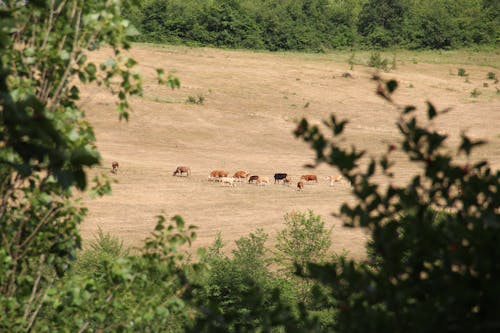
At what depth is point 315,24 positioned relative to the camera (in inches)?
3423

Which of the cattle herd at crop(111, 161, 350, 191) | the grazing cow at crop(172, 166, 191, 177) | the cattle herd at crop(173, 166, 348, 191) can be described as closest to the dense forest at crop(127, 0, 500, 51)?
the grazing cow at crop(172, 166, 191, 177)

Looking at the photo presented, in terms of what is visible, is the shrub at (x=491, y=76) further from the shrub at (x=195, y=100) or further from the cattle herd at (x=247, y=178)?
the cattle herd at (x=247, y=178)

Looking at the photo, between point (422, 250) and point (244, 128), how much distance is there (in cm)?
5354

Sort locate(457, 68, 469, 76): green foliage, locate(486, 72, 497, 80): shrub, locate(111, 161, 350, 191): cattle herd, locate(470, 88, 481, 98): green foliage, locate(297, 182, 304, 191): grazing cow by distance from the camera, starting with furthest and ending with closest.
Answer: locate(457, 68, 469, 76): green foliage, locate(486, 72, 497, 80): shrub, locate(470, 88, 481, 98): green foliage, locate(111, 161, 350, 191): cattle herd, locate(297, 182, 304, 191): grazing cow

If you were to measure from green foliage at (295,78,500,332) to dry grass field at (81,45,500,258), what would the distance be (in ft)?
92.8

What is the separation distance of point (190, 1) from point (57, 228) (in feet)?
295

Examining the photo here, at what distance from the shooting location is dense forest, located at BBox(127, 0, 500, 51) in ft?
270

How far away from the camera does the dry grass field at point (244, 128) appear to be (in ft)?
124

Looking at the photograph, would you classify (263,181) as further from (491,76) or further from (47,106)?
(47,106)

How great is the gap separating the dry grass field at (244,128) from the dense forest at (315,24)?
3505 mm

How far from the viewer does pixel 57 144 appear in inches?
124

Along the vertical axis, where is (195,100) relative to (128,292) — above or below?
below

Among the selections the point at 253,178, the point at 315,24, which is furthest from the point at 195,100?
the point at 315,24

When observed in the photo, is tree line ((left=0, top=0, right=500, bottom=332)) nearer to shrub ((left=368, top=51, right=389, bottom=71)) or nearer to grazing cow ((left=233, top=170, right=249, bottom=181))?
grazing cow ((left=233, top=170, right=249, bottom=181))
